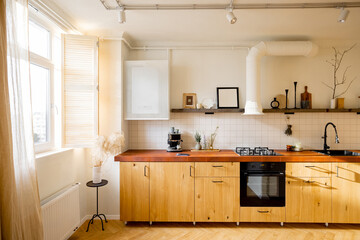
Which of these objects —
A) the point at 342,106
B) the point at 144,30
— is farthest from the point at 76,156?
the point at 342,106

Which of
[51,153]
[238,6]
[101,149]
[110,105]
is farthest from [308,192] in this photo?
[51,153]

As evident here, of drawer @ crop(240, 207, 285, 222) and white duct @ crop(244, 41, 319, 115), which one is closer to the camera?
drawer @ crop(240, 207, 285, 222)

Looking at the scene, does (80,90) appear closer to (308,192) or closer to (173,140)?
(173,140)

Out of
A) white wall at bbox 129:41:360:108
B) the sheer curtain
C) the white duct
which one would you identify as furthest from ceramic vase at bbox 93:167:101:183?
the white duct

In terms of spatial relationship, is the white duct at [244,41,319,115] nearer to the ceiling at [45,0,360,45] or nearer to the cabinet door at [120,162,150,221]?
the ceiling at [45,0,360,45]

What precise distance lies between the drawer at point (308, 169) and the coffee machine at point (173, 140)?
1.48 meters

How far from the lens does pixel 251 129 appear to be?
3.42 meters

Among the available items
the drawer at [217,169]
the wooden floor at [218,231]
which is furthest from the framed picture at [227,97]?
the wooden floor at [218,231]

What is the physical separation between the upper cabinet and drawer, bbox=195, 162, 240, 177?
0.85 meters

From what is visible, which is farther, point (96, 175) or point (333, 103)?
point (333, 103)

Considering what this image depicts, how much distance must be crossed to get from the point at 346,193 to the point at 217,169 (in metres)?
1.66

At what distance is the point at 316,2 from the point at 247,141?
196 centimetres

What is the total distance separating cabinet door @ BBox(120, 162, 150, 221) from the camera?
284 cm

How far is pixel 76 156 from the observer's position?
2.89 m
